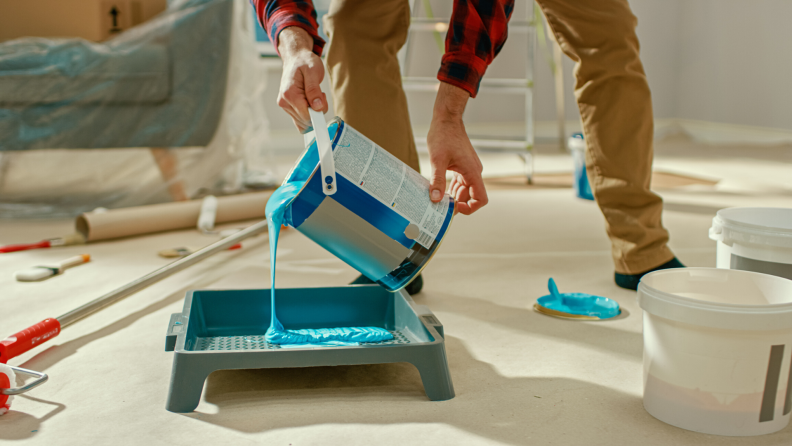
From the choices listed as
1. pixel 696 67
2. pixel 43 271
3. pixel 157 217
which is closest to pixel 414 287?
pixel 43 271

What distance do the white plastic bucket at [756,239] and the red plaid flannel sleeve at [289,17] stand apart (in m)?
0.65

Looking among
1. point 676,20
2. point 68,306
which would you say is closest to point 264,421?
point 68,306

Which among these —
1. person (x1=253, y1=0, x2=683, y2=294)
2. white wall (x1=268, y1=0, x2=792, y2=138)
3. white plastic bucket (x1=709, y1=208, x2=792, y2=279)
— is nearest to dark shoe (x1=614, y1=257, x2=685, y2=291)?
person (x1=253, y1=0, x2=683, y2=294)

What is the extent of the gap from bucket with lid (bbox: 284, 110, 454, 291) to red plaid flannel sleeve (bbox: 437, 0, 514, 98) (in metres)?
0.19

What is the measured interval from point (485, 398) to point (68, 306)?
791 millimetres

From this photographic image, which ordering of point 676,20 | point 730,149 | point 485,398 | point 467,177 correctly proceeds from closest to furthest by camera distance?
point 485,398 < point 467,177 < point 730,149 < point 676,20

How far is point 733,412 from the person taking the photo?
25.7 inches

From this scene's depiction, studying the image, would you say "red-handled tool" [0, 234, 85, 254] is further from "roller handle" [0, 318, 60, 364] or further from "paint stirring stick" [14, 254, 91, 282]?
"roller handle" [0, 318, 60, 364]

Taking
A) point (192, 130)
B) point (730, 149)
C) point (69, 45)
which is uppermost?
point (69, 45)

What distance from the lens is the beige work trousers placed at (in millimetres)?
1157

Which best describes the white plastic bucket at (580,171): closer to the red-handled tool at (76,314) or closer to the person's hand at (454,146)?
the red-handled tool at (76,314)

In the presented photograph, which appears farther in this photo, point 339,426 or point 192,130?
point 192,130

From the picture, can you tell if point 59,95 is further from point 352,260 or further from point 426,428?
point 426,428

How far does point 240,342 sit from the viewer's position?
86 centimetres
